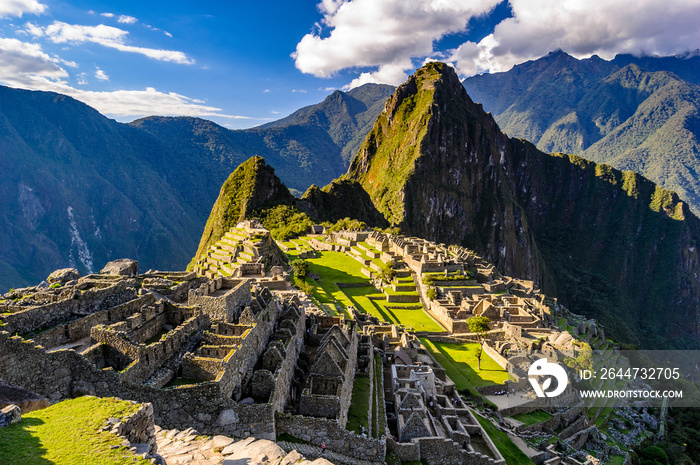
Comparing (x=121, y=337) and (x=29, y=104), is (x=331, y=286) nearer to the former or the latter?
(x=121, y=337)

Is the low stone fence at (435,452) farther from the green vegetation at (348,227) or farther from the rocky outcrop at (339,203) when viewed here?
the rocky outcrop at (339,203)

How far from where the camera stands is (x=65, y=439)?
7355 mm

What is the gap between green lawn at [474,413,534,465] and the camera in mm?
20203

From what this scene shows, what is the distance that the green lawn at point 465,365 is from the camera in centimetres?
2839

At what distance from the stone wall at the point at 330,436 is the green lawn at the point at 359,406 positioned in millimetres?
731

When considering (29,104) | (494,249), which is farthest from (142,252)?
(494,249)

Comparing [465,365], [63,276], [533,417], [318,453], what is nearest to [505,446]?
[533,417]

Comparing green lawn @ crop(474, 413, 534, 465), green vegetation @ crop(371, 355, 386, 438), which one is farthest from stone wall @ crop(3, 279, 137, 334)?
green lawn @ crop(474, 413, 534, 465)

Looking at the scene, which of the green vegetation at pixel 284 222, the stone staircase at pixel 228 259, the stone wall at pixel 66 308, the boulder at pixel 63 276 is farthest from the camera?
the green vegetation at pixel 284 222

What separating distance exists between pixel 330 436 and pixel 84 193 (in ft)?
509

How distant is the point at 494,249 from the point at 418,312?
160m

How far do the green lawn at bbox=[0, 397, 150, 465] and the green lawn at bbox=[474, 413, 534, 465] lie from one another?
18515 millimetres

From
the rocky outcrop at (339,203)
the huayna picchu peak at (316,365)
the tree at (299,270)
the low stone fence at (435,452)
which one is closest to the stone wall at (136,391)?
the huayna picchu peak at (316,365)

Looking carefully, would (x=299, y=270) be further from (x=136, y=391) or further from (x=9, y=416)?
(x=9, y=416)
